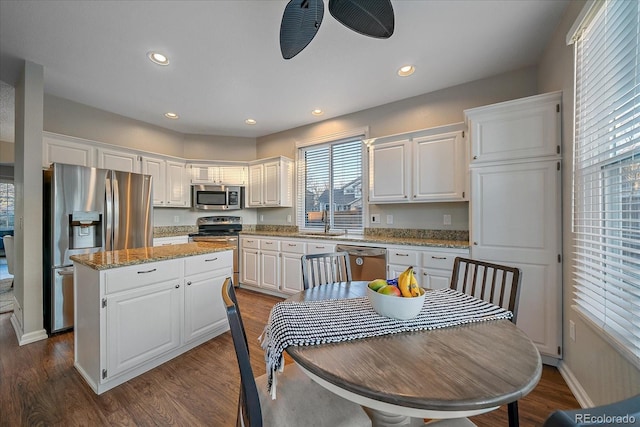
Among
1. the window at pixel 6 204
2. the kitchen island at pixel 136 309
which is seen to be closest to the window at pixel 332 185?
the kitchen island at pixel 136 309

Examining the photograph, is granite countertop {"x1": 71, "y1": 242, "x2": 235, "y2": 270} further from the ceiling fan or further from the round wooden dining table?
the ceiling fan

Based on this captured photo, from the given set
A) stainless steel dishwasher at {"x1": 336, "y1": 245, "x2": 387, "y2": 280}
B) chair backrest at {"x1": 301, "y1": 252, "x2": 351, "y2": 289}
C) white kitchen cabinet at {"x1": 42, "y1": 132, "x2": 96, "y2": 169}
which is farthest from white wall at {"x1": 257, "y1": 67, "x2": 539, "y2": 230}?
white kitchen cabinet at {"x1": 42, "y1": 132, "x2": 96, "y2": 169}

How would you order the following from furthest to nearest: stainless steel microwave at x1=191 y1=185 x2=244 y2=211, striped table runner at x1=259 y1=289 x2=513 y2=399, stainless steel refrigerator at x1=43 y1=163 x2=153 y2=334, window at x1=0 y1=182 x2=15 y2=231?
window at x1=0 y1=182 x2=15 y2=231, stainless steel microwave at x1=191 y1=185 x2=244 y2=211, stainless steel refrigerator at x1=43 y1=163 x2=153 y2=334, striped table runner at x1=259 y1=289 x2=513 y2=399

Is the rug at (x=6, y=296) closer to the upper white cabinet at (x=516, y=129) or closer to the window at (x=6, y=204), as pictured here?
the window at (x=6, y=204)

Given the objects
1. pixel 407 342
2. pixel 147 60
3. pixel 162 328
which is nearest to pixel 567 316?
pixel 407 342

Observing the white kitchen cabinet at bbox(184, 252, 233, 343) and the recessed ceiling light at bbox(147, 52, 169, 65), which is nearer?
the white kitchen cabinet at bbox(184, 252, 233, 343)

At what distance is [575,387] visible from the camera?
1720 millimetres

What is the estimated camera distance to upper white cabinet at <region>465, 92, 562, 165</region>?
2016mm

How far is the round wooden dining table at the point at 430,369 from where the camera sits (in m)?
0.68

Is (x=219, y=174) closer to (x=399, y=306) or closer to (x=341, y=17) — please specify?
(x=341, y=17)

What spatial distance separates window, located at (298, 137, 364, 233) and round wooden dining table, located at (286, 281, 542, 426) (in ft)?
9.16

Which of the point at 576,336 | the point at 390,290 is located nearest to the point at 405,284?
the point at 390,290

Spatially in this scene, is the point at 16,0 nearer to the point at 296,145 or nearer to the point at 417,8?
the point at 417,8

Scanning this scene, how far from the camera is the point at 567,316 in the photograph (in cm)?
190
